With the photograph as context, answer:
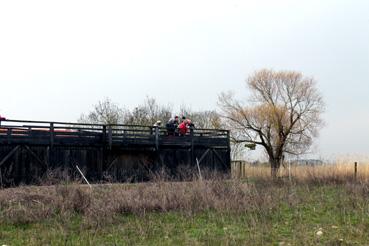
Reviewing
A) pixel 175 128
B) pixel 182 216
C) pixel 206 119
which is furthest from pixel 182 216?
pixel 206 119

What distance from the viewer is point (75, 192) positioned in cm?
1366

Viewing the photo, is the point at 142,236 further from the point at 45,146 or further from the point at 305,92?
the point at 305,92

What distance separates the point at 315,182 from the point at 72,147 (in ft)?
37.4

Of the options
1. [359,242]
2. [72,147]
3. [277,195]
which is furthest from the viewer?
[72,147]

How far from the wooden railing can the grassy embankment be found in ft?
25.1

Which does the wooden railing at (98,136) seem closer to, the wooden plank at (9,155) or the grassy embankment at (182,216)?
the wooden plank at (9,155)

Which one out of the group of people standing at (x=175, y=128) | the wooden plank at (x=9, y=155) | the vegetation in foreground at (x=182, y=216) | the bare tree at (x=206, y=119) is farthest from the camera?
the bare tree at (x=206, y=119)

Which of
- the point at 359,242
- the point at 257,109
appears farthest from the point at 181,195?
the point at 257,109

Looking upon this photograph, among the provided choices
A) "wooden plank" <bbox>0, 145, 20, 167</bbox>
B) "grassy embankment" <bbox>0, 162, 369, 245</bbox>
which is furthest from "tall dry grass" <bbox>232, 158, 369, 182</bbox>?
"wooden plank" <bbox>0, 145, 20, 167</bbox>

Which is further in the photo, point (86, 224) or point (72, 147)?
point (72, 147)

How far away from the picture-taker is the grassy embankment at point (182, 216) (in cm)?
934

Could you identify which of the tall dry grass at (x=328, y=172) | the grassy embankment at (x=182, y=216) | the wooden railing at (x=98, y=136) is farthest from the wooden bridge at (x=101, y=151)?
the grassy embankment at (x=182, y=216)

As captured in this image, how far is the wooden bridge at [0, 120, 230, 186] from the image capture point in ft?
72.6

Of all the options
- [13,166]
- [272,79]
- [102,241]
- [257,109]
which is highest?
[272,79]
